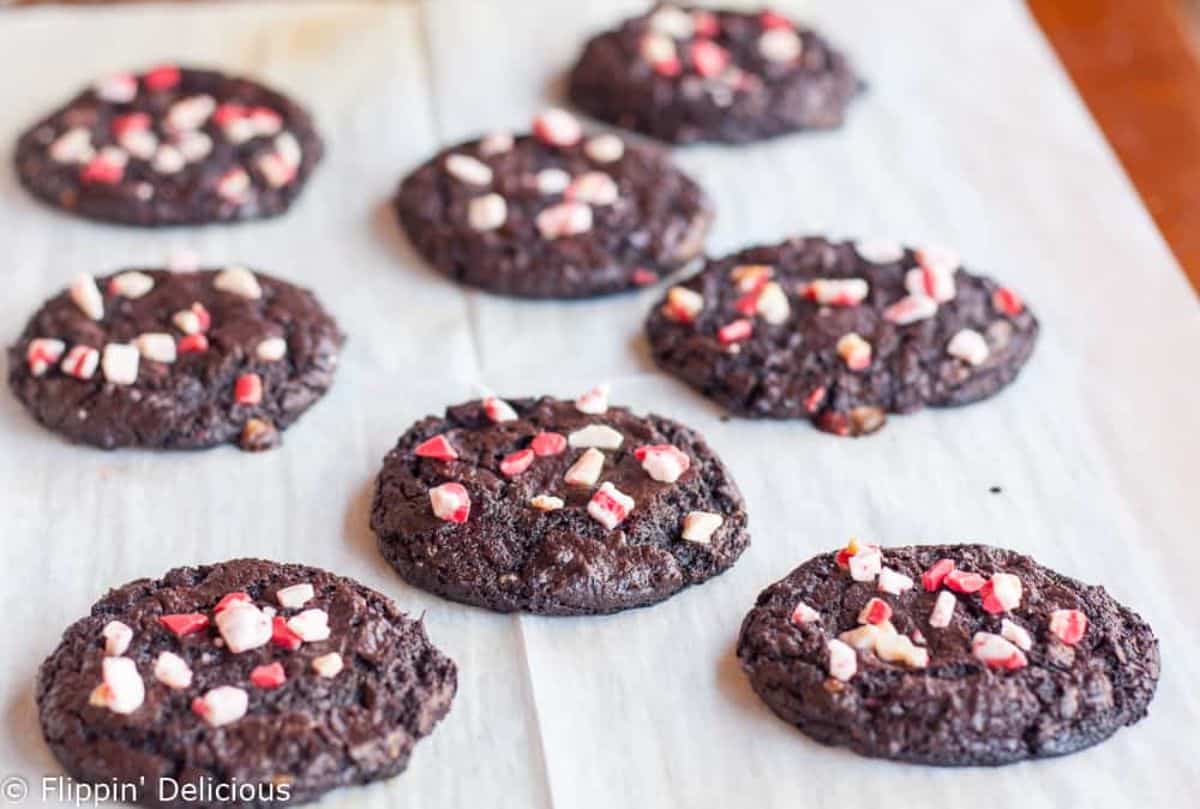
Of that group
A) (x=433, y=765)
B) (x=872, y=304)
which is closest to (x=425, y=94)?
(x=872, y=304)

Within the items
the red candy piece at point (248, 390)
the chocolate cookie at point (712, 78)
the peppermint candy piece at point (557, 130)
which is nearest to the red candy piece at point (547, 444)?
the red candy piece at point (248, 390)

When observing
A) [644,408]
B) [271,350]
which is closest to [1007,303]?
[644,408]

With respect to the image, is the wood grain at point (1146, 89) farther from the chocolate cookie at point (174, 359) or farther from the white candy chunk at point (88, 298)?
the white candy chunk at point (88, 298)

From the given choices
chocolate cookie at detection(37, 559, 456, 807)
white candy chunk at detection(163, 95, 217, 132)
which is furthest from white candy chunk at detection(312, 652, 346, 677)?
white candy chunk at detection(163, 95, 217, 132)

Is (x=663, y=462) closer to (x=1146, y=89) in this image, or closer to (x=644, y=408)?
(x=644, y=408)

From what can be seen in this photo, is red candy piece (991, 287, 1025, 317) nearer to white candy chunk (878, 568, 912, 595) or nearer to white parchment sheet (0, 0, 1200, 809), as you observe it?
white parchment sheet (0, 0, 1200, 809)

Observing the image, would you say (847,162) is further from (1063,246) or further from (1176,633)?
(1176,633)
